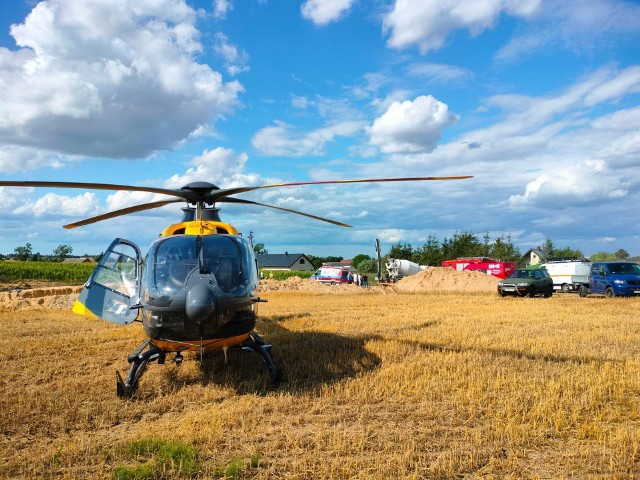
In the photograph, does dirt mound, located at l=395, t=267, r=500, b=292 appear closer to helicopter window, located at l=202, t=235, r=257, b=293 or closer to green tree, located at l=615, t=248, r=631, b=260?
helicopter window, located at l=202, t=235, r=257, b=293

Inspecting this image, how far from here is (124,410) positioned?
6629mm

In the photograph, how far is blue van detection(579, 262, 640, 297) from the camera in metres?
23.5

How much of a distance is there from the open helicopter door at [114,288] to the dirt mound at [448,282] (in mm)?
30385

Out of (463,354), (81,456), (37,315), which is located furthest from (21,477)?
(37,315)

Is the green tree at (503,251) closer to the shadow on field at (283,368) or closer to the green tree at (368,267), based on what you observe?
the green tree at (368,267)

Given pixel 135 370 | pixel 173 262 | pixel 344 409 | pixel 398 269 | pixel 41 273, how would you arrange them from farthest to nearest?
pixel 398 269 < pixel 41 273 < pixel 173 262 < pixel 135 370 < pixel 344 409

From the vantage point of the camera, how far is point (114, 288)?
9.45 meters

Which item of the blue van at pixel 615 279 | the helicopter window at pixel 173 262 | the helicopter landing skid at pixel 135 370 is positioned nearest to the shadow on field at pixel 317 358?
the helicopter landing skid at pixel 135 370

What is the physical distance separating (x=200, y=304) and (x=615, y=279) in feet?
77.0

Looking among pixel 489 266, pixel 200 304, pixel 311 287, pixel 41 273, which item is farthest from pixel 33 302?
pixel 489 266

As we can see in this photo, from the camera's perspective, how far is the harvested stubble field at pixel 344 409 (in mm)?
4812

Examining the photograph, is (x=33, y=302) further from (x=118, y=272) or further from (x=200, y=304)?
(x=200, y=304)

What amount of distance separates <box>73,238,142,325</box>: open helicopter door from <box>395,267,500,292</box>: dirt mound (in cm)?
3039

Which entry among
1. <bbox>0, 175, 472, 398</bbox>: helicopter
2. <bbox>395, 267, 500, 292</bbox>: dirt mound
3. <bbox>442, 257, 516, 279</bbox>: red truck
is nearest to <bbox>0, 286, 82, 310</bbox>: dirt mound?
<bbox>0, 175, 472, 398</bbox>: helicopter
